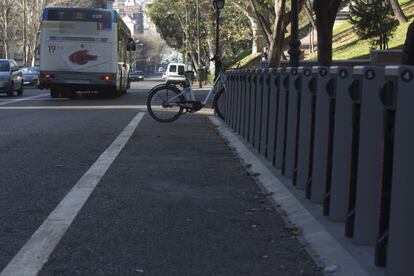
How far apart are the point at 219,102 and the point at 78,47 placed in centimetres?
938

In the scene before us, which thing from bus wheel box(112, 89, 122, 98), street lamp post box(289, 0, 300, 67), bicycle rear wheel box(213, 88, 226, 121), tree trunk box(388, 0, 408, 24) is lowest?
bus wheel box(112, 89, 122, 98)

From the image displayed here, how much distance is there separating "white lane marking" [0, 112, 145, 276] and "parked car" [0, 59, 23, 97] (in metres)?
19.4

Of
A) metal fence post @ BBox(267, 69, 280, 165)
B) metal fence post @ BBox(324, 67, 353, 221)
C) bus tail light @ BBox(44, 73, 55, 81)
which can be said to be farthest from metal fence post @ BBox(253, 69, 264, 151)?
bus tail light @ BBox(44, 73, 55, 81)

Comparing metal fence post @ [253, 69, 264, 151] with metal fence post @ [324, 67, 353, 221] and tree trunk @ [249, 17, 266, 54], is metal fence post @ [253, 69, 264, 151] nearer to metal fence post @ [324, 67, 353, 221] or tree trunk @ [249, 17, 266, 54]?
metal fence post @ [324, 67, 353, 221]

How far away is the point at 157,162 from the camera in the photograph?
8953 mm

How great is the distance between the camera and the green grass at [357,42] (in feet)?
Result: 110

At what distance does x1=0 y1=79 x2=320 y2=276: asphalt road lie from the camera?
452 cm

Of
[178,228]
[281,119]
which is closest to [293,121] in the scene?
[281,119]

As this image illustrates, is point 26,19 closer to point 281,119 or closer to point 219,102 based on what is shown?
point 219,102

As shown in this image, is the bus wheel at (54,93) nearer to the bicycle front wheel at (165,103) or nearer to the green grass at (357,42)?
the bicycle front wheel at (165,103)

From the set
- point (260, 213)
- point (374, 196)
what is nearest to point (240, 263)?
point (374, 196)

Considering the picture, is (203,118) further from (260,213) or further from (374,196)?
(374,196)

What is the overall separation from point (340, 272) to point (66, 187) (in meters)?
3.72

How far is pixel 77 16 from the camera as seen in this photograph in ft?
76.6
